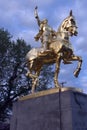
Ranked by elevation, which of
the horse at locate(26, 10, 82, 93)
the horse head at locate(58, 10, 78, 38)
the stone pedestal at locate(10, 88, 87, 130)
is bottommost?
the stone pedestal at locate(10, 88, 87, 130)

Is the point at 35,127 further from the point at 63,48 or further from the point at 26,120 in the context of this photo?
the point at 63,48

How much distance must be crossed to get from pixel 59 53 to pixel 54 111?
2824 mm

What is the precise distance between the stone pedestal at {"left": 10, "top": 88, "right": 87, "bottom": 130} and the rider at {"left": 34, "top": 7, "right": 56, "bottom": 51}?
2.55 metres

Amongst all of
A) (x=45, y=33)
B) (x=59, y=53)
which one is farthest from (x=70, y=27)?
(x=59, y=53)

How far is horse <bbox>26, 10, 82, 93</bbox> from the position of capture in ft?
52.7

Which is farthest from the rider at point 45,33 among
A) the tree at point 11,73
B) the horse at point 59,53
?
the tree at point 11,73

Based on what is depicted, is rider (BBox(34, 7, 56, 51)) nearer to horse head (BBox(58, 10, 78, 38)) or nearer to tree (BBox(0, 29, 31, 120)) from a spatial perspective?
horse head (BBox(58, 10, 78, 38))

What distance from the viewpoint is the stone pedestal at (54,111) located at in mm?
14137

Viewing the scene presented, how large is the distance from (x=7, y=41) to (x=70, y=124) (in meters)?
21.0

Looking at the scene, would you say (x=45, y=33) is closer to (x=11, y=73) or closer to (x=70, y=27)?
(x=70, y=27)

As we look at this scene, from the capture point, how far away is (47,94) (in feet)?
49.9

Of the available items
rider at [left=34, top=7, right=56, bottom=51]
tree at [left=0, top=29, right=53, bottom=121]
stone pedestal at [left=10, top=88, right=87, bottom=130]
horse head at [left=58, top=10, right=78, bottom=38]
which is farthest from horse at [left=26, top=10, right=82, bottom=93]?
tree at [left=0, top=29, right=53, bottom=121]

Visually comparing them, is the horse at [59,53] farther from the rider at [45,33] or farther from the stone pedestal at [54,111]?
the stone pedestal at [54,111]

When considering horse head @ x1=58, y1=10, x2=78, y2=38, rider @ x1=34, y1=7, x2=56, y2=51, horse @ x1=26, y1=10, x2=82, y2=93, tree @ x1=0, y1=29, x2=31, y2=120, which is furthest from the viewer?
tree @ x1=0, y1=29, x2=31, y2=120
